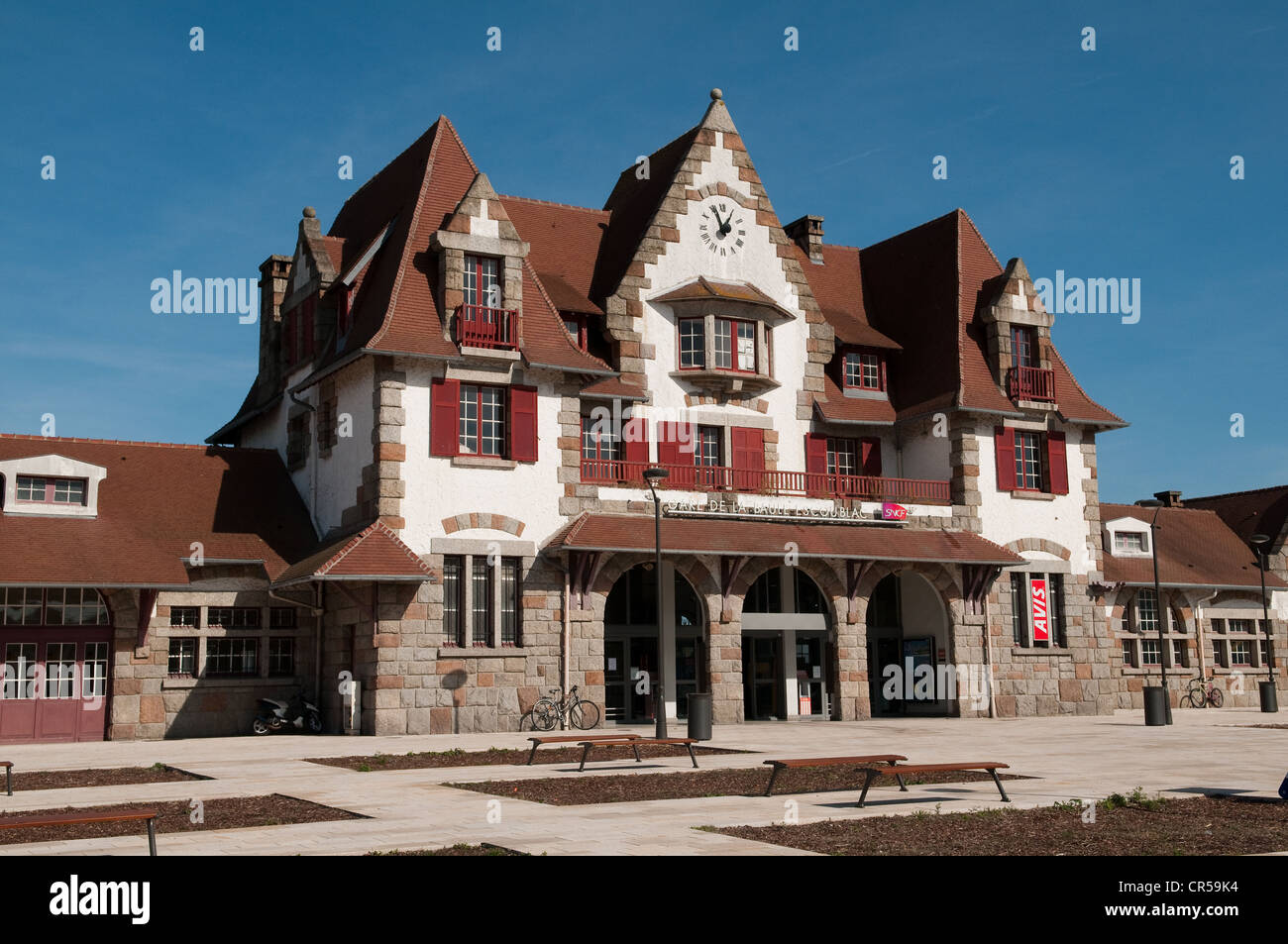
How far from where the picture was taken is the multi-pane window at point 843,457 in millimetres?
34719

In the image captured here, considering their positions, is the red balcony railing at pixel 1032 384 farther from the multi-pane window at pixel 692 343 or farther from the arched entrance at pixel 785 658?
the multi-pane window at pixel 692 343

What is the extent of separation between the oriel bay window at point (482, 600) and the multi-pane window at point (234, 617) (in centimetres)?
435

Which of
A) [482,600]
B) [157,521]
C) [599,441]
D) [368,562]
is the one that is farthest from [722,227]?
[157,521]

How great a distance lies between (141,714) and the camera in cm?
2641

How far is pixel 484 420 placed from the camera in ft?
93.4

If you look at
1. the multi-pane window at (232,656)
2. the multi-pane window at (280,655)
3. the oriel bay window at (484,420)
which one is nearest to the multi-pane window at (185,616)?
the multi-pane window at (232,656)

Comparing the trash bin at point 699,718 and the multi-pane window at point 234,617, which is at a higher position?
the multi-pane window at point 234,617

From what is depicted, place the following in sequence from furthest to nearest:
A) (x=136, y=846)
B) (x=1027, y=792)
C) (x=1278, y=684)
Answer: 1. (x=1278, y=684)
2. (x=1027, y=792)
3. (x=136, y=846)

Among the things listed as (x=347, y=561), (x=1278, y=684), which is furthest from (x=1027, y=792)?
(x=1278, y=684)

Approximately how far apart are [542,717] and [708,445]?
28.9ft

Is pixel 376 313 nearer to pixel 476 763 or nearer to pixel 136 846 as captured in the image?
pixel 476 763

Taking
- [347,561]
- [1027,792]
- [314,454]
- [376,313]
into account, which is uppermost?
[376,313]

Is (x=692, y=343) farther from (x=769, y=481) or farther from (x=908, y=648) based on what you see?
(x=908, y=648)
